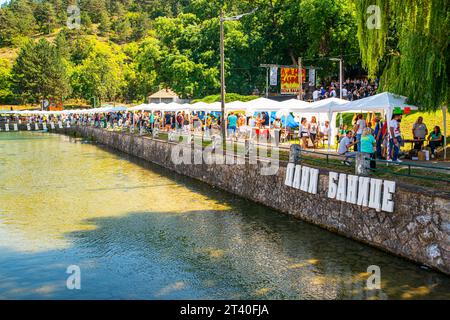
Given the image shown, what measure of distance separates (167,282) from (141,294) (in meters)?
0.82

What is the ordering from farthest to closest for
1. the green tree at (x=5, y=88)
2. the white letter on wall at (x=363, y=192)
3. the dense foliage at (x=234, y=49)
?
1. the green tree at (x=5, y=88)
2. the dense foliage at (x=234, y=49)
3. the white letter on wall at (x=363, y=192)

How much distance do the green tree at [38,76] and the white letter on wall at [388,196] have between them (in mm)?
107448

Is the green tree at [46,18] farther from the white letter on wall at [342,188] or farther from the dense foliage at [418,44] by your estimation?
the white letter on wall at [342,188]

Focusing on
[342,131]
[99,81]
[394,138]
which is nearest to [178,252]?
[394,138]

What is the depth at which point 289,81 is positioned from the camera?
40.2 metres

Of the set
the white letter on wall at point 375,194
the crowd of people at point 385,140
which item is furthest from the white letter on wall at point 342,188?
the crowd of people at point 385,140

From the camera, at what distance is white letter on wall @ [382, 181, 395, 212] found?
1192cm

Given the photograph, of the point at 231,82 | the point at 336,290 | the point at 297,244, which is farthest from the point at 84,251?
the point at 231,82

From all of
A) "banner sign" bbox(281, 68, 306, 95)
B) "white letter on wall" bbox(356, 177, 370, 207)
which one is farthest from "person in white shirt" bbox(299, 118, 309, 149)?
"banner sign" bbox(281, 68, 306, 95)

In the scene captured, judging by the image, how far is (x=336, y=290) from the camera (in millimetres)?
10320

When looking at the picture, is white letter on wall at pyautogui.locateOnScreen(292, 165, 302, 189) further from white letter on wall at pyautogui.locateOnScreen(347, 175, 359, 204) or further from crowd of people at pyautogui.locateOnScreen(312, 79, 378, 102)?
crowd of people at pyautogui.locateOnScreen(312, 79, 378, 102)

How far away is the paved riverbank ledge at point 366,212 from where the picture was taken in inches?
421

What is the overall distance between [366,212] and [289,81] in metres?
28.4

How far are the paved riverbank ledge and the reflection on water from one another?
34cm
